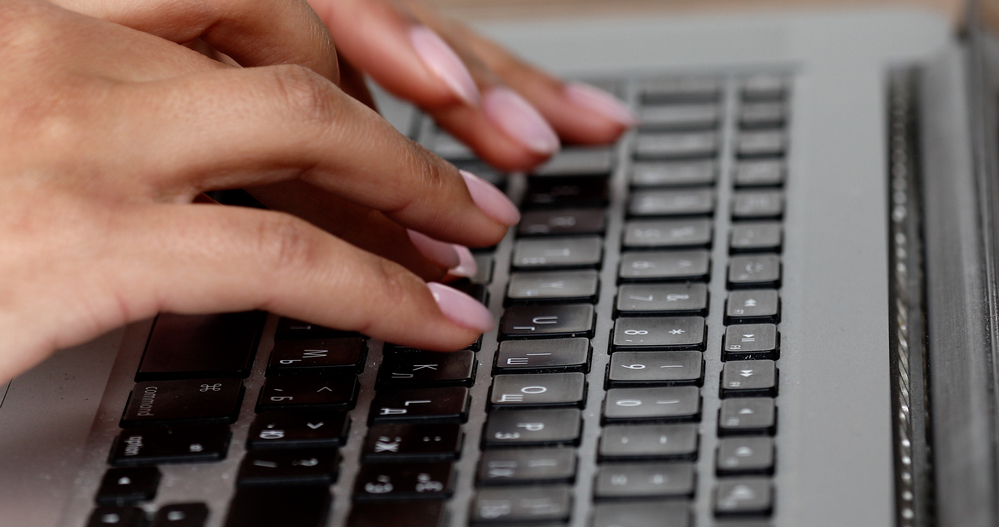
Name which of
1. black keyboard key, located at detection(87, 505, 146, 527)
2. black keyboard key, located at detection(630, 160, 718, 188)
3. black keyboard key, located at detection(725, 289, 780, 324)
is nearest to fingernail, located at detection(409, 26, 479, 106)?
black keyboard key, located at detection(630, 160, 718, 188)

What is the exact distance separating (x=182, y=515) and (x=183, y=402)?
69 mm

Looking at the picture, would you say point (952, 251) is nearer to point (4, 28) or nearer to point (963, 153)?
point (963, 153)

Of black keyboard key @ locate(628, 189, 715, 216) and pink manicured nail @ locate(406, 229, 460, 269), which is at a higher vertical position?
black keyboard key @ locate(628, 189, 715, 216)

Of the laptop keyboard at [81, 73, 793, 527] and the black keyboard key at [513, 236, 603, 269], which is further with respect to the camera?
the black keyboard key at [513, 236, 603, 269]

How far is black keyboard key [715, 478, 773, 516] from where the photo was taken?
37 centimetres

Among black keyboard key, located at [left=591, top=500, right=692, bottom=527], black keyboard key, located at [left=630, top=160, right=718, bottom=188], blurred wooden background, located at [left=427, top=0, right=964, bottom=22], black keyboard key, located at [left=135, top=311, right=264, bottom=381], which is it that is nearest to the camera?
black keyboard key, located at [left=591, top=500, right=692, bottom=527]

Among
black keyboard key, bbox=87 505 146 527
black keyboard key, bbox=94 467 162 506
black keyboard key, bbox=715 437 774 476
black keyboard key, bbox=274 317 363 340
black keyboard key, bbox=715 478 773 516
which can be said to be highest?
black keyboard key, bbox=274 317 363 340

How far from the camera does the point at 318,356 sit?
465mm

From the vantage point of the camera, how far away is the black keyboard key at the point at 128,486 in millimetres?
403

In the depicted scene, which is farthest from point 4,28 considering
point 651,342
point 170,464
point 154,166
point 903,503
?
point 903,503

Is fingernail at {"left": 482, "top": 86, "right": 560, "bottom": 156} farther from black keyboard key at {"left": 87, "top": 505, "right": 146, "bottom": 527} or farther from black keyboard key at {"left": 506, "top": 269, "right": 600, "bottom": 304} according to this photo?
black keyboard key at {"left": 87, "top": 505, "right": 146, "bottom": 527}

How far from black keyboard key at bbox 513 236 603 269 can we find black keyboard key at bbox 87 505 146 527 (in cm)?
23

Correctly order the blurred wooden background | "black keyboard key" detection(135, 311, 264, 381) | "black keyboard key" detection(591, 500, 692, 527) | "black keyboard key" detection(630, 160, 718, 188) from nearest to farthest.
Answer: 1. "black keyboard key" detection(591, 500, 692, 527)
2. "black keyboard key" detection(135, 311, 264, 381)
3. "black keyboard key" detection(630, 160, 718, 188)
4. the blurred wooden background

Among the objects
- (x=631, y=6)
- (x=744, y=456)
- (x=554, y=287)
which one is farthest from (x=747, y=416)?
(x=631, y=6)
